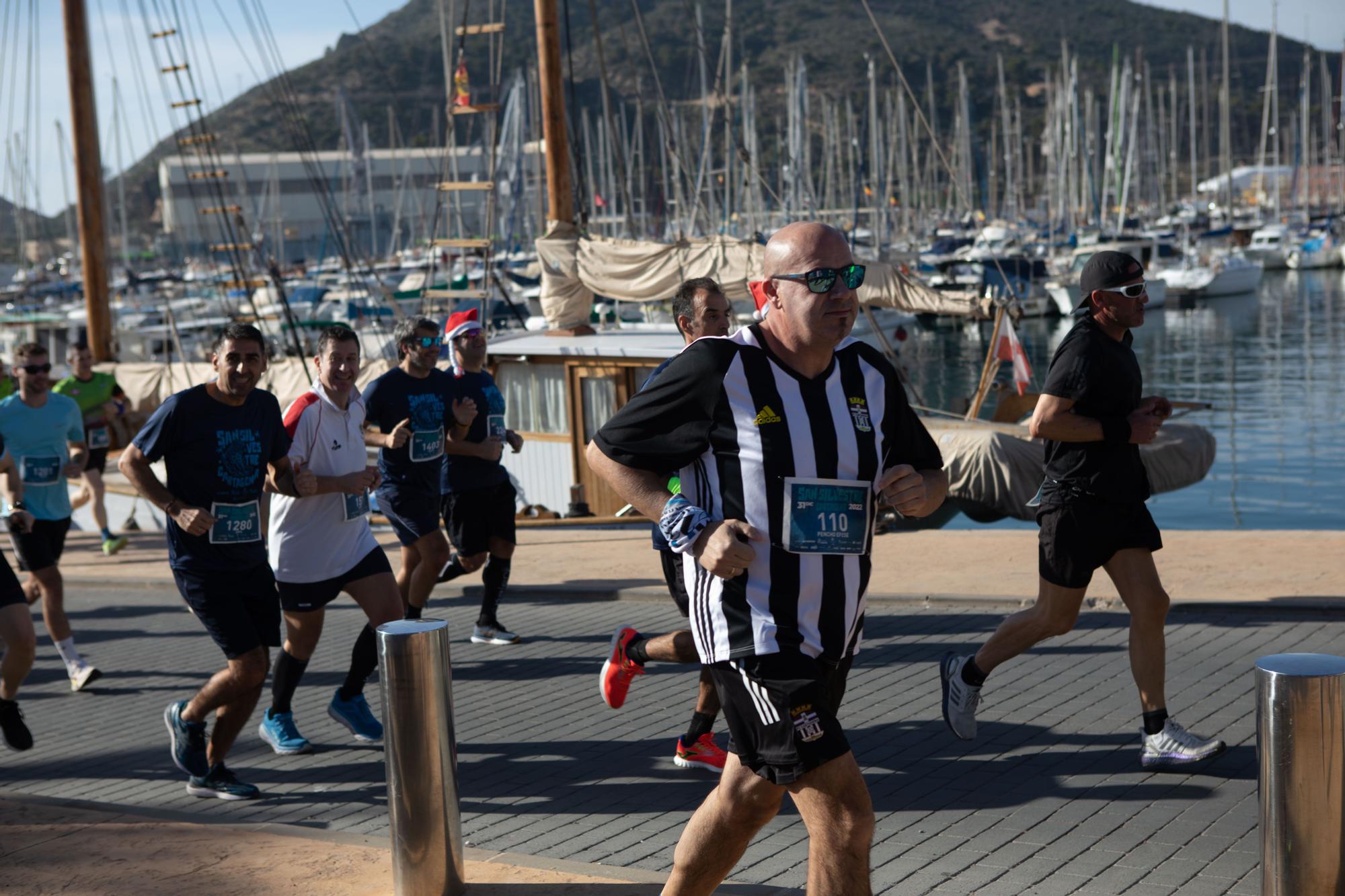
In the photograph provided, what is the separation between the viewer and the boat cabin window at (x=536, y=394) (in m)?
16.3

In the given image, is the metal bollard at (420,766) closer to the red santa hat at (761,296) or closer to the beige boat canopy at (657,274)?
the red santa hat at (761,296)

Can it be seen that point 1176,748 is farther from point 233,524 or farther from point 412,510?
point 412,510

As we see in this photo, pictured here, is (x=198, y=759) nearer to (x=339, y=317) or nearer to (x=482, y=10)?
(x=339, y=317)

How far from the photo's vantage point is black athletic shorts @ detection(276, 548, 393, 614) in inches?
276

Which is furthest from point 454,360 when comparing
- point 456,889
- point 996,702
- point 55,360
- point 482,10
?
point 482,10

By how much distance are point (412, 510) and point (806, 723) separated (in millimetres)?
5275

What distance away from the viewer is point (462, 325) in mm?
9203

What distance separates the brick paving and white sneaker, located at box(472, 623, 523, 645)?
92 millimetres

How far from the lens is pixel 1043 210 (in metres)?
87.6

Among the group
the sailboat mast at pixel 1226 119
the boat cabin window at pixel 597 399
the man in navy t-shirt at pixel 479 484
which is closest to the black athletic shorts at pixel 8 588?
the man in navy t-shirt at pixel 479 484

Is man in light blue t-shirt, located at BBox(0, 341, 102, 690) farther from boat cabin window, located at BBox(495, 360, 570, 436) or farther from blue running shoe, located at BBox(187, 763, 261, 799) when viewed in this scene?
boat cabin window, located at BBox(495, 360, 570, 436)

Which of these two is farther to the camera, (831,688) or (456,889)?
(456,889)

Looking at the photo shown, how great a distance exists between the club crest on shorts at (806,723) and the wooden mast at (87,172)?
18.8m

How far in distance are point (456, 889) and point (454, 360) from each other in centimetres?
483
